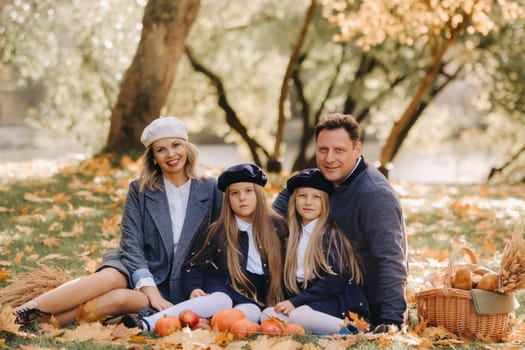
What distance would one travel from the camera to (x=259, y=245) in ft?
12.6

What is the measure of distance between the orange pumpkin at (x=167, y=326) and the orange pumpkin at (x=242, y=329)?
1.03ft

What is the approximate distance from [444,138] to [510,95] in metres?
13.7

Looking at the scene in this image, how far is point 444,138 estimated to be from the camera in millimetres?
28312

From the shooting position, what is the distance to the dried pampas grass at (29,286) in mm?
3674

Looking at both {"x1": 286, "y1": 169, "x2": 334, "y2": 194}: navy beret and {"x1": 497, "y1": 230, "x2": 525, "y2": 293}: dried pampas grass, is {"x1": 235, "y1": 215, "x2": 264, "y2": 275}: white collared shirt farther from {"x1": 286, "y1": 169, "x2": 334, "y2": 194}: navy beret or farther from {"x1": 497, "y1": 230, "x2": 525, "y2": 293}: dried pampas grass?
{"x1": 497, "y1": 230, "x2": 525, "y2": 293}: dried pampas grass

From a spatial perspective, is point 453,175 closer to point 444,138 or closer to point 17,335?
point 444,138

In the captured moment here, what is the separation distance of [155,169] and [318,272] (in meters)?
1.43

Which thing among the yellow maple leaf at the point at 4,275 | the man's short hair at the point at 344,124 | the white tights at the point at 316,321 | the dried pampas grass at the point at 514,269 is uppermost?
the man's short hair at the point at 344,124

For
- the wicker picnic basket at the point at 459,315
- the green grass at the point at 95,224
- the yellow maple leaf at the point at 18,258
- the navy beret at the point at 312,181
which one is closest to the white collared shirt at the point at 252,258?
the navy beret at the point at 312,181

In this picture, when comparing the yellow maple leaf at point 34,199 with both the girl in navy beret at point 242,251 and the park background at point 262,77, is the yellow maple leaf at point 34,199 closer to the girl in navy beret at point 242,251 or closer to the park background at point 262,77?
the park background at point 262,77

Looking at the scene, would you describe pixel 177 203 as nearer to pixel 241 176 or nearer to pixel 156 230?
pixel 156 230

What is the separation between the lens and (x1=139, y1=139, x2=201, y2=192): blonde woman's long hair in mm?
4152

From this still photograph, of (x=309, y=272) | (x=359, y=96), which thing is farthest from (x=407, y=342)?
(x=359, y=96)

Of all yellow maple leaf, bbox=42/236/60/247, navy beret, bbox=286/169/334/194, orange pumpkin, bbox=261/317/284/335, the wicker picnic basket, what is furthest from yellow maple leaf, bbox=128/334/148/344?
yellow maple leaf, bbox=42/236/60/247
